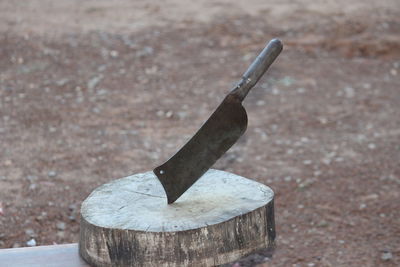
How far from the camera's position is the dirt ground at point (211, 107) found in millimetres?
4016

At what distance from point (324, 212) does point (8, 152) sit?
2.38 m

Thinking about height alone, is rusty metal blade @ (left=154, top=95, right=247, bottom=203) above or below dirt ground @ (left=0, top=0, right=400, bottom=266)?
above

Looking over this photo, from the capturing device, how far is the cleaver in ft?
8.48

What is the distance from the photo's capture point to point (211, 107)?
5773mm

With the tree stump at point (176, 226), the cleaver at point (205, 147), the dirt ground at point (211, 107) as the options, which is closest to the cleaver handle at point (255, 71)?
the cleaver at point (205, 147)

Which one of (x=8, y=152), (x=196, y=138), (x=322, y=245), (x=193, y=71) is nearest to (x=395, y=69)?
(x=193, y=71)

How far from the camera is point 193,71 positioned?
6.52 m

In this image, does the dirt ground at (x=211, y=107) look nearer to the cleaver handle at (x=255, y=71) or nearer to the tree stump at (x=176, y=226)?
the tree stump at (x=176, y=226)

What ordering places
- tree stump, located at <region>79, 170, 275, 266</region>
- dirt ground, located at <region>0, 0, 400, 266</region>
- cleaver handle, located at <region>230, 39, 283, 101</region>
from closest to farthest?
1. tree stump, located at <region>79, 170, 275, 266</region>
2. cleaver handle, located at <region>230, 39, 283, 101</region>
3. dirt ground, located at <region>0, 0, 400, 266</region>

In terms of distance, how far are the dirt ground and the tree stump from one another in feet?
3.26

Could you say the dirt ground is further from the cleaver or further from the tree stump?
the cleaver

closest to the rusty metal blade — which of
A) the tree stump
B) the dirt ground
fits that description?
the tree stump

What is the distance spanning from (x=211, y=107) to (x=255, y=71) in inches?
127

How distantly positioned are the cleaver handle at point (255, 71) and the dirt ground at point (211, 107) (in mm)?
1320
